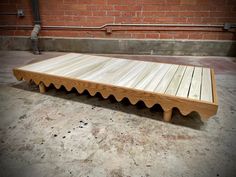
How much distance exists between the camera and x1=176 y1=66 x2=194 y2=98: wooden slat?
1697mm

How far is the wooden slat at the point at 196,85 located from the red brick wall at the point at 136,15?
194 centimetres

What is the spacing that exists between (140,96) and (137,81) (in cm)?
26

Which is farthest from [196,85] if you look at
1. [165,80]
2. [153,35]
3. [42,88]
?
[153,35]

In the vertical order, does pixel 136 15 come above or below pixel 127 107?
above

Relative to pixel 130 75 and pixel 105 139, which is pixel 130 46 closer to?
pixel 130 75

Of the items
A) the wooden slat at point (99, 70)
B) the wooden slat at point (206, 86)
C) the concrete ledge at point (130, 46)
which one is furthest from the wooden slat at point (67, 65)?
the wooden slat at point (206, 86)

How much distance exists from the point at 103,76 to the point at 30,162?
3.63 feet

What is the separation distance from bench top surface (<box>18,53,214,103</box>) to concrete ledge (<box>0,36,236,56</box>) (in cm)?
147

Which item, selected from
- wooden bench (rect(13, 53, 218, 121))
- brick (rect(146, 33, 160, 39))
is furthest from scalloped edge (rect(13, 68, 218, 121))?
brick (rect(146, 33, 160, 39))

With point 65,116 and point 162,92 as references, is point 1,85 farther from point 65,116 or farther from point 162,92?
point 162,92

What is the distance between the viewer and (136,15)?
3.94 meters

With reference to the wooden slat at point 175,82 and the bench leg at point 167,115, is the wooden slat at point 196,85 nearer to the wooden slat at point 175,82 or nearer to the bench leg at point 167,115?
the wooden slat at point 175,82

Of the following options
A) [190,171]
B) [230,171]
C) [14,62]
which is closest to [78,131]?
[190,171]

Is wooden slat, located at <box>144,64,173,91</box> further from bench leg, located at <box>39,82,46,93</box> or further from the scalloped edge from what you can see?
bench leg, located at <box>39,82,46,93</box>
